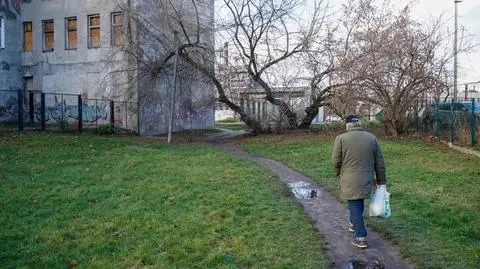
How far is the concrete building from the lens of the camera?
81.3 feet

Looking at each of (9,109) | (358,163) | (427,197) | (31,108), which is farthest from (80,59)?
(358,163)

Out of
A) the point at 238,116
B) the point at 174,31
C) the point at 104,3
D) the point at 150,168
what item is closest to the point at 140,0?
the point at 104,3

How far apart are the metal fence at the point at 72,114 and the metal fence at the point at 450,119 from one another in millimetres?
14495

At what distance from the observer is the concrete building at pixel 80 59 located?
2478 centimetres

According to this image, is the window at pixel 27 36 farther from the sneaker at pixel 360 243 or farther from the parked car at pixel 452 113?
the sneaker at pixel 360 243

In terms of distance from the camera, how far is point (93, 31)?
90.6 feet

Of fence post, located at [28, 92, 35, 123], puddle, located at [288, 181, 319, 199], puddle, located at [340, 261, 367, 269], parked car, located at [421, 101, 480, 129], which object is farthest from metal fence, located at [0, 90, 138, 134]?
puddle, located at [340, 261, 367, 269]

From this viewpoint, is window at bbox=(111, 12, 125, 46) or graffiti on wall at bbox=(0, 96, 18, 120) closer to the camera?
window at bbox=(111, 12, 125, 46)

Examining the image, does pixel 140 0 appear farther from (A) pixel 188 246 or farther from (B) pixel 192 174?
(A) pixel 188 246

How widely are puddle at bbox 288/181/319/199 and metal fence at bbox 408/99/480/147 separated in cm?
807

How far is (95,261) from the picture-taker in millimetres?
5555

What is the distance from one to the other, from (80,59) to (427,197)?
23.5 m

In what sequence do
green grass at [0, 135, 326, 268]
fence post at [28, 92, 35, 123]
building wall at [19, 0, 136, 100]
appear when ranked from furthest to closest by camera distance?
fence post at [28, 92, 35, 123]
building wall at [19, 0, 136, 100]
green grass at [0, 135, 326, 268]

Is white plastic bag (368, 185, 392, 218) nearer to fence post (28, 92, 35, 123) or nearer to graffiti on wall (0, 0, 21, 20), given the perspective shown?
fence post (28, 92, 35, 123)
